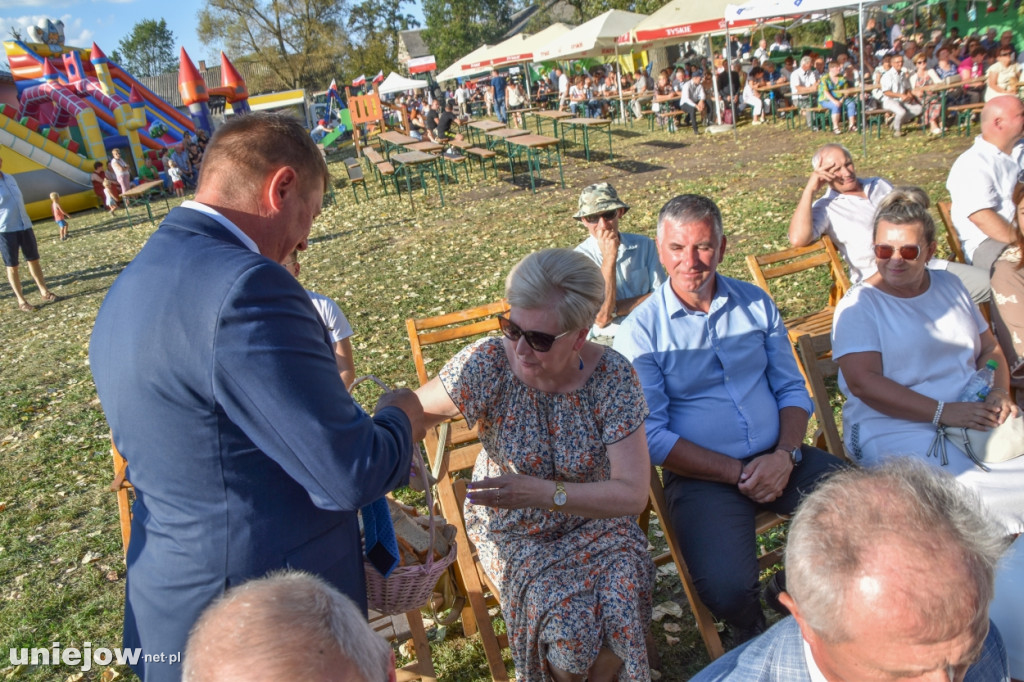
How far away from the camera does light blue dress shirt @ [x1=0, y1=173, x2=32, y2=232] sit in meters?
9.82

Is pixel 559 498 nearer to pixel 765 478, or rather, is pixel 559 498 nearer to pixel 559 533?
pixel 559 533

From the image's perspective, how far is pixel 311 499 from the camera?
5.65 ft

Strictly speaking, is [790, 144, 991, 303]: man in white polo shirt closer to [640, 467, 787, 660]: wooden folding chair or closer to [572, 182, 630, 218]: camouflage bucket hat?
[572, 182, 630, 218]: camouflage bucket hat

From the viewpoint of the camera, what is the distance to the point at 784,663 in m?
1.55

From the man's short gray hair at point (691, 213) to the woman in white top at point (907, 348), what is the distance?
2.32ft

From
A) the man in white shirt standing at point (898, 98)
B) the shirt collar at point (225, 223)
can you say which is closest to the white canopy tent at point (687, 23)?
the man in white shirt standing at point (898, 98)

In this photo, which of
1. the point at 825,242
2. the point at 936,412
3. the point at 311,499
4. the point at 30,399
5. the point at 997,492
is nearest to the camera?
the point at 311,499

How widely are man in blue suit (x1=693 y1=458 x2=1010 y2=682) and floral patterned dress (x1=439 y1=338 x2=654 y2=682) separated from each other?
0.97 meters

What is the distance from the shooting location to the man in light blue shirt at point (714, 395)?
294 centimetres

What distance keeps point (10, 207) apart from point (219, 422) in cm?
1053

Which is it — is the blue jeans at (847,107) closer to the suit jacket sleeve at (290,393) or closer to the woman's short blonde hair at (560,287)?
the woman's short blonde hair at (560,287)

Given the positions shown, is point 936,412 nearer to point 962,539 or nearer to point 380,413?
point 962,539

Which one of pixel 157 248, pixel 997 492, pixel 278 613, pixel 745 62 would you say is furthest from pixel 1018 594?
pixel 745 62

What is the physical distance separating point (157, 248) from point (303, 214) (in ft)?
1.15
